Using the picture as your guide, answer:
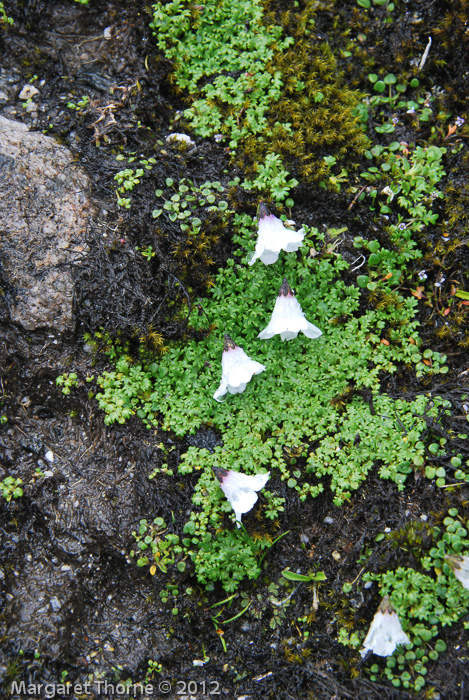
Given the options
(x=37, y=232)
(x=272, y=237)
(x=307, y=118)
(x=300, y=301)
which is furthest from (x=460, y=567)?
(x=37, y=232)

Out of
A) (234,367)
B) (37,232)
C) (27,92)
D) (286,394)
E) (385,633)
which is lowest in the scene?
(385,633)

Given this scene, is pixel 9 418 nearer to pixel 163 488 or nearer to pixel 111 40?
pixel 163 488

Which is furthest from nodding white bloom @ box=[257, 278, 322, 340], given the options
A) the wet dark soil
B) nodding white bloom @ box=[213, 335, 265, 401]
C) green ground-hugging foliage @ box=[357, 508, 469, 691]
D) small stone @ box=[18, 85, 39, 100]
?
small stone @ box=[18, 85, 39, 100]

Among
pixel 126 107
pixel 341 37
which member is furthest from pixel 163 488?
pixel 341 37

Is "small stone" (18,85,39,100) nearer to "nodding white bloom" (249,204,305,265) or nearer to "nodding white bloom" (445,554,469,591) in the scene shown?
"nodding white bloom" (249,204,305,265)

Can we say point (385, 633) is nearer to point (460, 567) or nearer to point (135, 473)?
point (460, 567)

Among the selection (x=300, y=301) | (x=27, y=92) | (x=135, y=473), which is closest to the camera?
(x=135, y=473)
